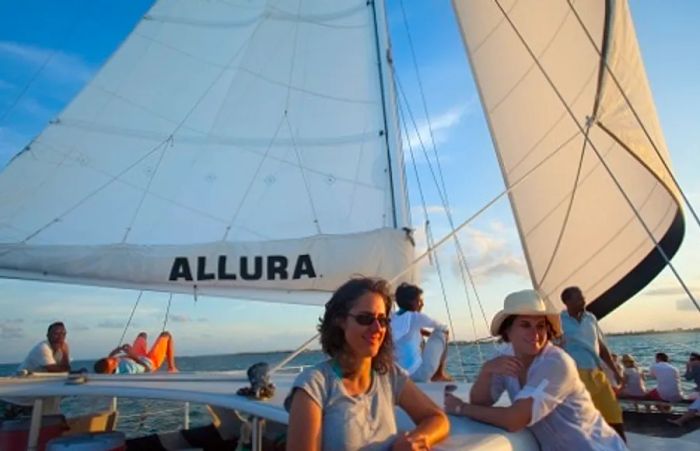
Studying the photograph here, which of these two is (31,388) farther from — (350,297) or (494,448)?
(494,448)

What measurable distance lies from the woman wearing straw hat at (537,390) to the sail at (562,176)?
13.7 feet

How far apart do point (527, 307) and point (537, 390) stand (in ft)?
1.11

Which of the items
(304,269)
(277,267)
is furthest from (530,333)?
(277,267)

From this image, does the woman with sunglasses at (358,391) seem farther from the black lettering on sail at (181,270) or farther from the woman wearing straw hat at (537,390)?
the black lettering on sail at (181,270)

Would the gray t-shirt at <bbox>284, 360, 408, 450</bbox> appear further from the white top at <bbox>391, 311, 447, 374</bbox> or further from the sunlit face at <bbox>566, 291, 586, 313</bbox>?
the sunlit face at <bbox>566, 291, 586, 313</bbox>

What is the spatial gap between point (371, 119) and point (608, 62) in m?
3.17

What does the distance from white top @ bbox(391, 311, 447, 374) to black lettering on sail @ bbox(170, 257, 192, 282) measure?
2.56 m

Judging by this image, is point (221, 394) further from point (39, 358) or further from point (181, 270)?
point (39, 358)

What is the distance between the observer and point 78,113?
7.27 m

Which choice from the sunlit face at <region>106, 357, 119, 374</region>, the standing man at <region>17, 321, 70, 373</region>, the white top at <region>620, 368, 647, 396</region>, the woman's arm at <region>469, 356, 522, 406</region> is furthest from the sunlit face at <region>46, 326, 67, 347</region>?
the white top at <region>620, 368, 647, 396</region>

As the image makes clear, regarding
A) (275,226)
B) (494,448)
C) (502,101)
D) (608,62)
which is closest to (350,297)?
(494,448)

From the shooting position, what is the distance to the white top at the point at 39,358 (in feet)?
17.6

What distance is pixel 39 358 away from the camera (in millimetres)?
5383

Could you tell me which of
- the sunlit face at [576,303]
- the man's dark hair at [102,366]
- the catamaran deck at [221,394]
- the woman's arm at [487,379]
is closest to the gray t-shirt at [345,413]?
the catamaran deck at [221,394]
